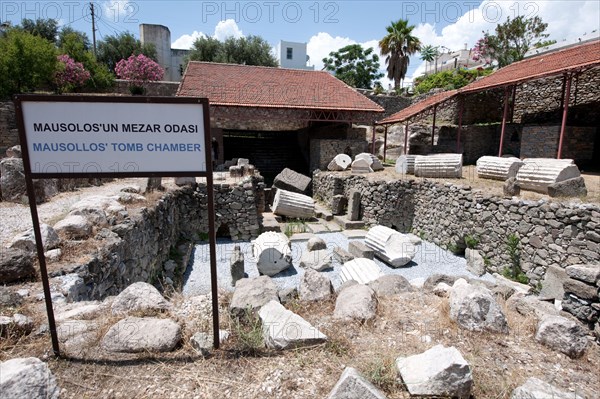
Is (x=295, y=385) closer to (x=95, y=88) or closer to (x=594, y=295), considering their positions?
(x=594, y=295)


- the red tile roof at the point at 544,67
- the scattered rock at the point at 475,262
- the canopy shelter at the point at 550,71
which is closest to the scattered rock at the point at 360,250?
the scattered rock at the point at 475,262

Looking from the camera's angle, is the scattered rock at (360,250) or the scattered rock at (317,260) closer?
the scattered rock at (317,260)

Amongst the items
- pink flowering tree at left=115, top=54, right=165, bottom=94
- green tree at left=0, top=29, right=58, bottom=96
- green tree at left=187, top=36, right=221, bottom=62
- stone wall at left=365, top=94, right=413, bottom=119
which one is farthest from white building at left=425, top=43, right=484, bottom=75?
green tree at left=0, top=29, right=58, bottom=96

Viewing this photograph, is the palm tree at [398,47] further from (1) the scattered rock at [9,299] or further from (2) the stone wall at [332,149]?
(1) the scattered rock at [9,299]

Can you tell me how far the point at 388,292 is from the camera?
440cm

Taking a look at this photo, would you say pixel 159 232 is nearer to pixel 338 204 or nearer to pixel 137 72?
pixel 338 204

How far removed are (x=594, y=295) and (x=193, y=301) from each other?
17.2 ft

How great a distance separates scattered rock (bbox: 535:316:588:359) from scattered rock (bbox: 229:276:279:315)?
254 centimetres

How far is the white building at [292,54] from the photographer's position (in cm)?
4275

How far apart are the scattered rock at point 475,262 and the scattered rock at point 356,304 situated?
6160mm

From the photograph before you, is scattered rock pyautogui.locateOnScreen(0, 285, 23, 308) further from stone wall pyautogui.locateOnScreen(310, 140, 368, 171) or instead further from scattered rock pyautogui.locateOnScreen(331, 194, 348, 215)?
stone wall pyautogui.locateOnScreen(310, 140, 368, 171)

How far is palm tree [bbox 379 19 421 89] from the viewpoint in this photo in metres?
29.5

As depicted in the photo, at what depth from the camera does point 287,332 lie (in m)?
2.70

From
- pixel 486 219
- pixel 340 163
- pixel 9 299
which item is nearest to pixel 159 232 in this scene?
pixel 9 299
